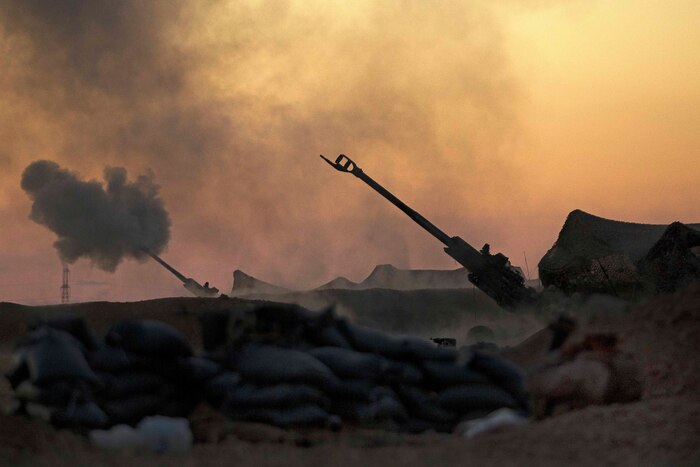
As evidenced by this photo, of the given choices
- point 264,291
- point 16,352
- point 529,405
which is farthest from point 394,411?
point 264,291

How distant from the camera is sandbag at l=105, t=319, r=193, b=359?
789 cm

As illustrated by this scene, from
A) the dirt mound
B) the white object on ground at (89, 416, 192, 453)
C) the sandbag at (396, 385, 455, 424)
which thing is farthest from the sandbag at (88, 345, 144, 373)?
the dirt mound

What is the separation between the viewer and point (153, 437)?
6.89 meters

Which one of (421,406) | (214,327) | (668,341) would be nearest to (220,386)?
(214,327)

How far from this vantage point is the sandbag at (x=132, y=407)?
7.66 meters

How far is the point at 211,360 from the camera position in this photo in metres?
7.98

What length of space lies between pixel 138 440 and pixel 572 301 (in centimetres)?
1355

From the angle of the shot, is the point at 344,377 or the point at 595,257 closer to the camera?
the point at 344,377

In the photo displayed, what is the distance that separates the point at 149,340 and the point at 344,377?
1675 mm

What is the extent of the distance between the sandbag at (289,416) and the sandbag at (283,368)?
0.73 feet

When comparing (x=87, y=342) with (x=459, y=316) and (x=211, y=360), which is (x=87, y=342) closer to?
(x=211, y=360)

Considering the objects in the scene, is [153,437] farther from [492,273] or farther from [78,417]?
[492,273]

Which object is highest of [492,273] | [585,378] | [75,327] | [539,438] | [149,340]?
[492,273]

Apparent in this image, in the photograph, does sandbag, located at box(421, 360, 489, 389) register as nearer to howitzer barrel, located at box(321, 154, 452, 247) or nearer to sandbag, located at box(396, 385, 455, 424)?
sandbag, located at box(396, 385, 455, 424)
